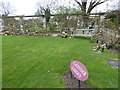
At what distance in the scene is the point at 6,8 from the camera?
2556 centimetres

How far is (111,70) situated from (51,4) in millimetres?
16209

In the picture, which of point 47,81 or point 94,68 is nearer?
point 47,81

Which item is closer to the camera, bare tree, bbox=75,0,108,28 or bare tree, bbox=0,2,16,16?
bare tree, bbox=75,0,108,28

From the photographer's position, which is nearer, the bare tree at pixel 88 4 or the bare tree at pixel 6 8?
the bare tree at pixel 88 4

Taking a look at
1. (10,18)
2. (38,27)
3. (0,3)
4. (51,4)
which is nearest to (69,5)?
(51,4)

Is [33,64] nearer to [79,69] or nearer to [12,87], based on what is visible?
[12,87]

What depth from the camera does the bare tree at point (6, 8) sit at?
24.7 metres

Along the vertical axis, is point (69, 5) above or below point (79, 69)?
above

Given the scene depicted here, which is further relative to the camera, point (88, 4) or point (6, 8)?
point (6, 8)

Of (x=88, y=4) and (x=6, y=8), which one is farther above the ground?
(x=6, y=8)

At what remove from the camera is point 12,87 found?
7.61ft

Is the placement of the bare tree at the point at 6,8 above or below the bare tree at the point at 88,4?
above

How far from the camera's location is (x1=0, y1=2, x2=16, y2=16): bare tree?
972 inches

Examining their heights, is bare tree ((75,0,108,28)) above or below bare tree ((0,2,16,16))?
below
